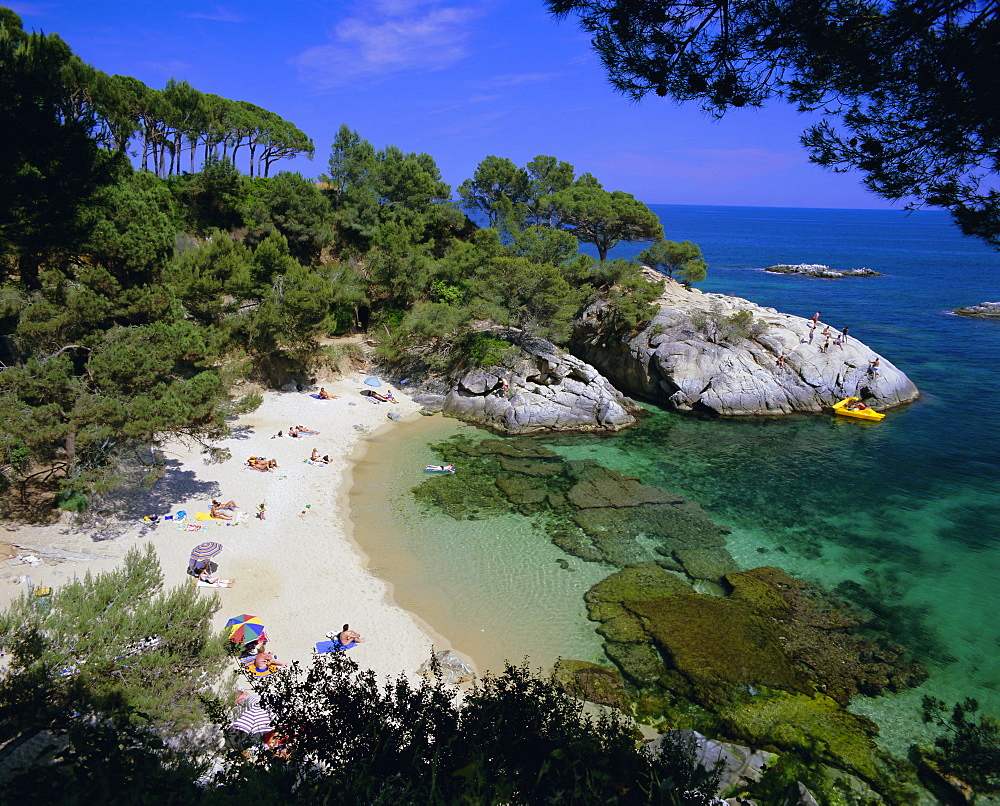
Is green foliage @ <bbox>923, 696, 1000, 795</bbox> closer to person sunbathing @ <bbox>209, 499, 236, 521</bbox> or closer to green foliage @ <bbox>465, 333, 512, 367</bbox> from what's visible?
person sunbathing @ <bbox>209, 499, 236, 521</bbox>

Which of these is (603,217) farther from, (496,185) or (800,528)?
(800,528)

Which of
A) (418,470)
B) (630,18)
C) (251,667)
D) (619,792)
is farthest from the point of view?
(418,470)

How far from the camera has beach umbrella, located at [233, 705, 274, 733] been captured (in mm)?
9008

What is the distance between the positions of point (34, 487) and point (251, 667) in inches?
358

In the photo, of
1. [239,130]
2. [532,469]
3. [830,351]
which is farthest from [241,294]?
[830,351]

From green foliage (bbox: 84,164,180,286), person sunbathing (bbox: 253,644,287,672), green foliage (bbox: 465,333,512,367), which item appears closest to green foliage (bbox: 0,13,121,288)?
green foliage (bbox: 84,164,180,286)

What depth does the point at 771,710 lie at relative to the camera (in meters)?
11.2

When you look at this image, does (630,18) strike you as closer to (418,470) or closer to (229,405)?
(229,405)

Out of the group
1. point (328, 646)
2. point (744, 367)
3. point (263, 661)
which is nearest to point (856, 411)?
point (744, 367)

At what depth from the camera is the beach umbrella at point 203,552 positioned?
1378 centimetres

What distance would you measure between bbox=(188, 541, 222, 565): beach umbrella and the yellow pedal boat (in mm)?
29852

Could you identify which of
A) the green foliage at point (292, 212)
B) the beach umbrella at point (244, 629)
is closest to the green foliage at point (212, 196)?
the green foliage at point (292, 212)

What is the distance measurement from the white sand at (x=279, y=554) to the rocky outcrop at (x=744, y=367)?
58.2ft

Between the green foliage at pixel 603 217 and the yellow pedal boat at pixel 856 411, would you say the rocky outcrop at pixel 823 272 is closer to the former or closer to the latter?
the green foliage at pixel 603 217
